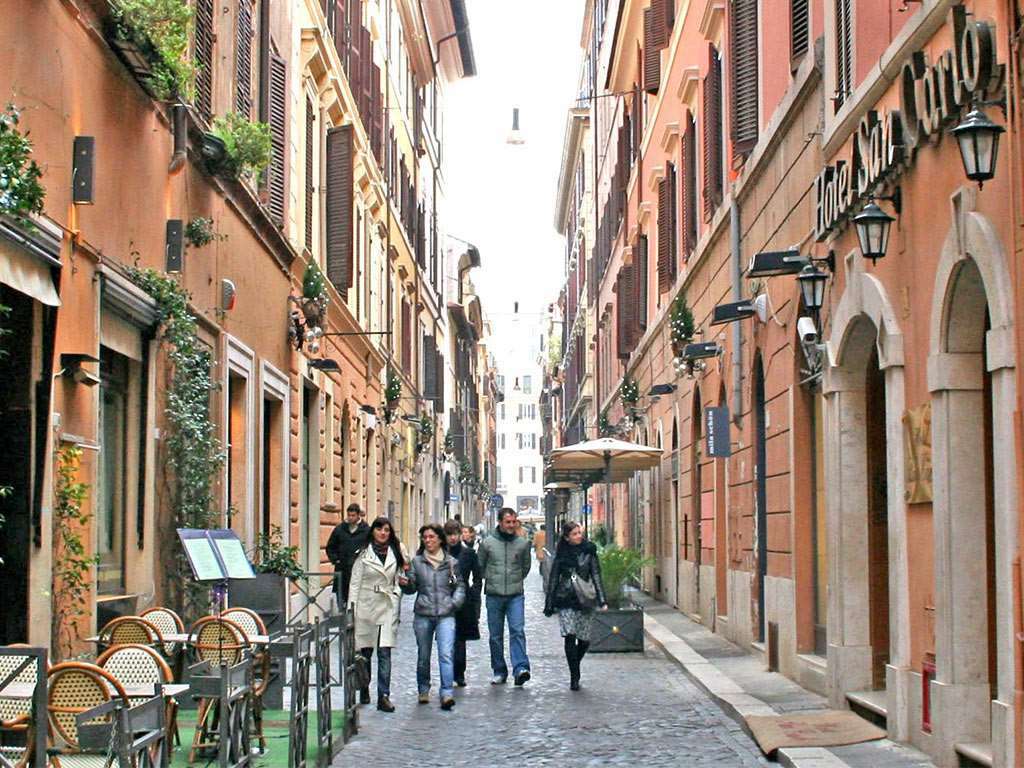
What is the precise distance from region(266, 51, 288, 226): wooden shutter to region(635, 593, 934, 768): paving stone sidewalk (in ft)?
23.2

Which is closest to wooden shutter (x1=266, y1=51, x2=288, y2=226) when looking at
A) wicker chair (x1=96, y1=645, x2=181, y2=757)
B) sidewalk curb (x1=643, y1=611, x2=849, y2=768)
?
sidewalk curb (x1=643, y1=611, x2=849, y2=768)

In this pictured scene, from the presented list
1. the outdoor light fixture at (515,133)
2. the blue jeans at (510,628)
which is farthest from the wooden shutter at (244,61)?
the outdoor light fixture at (515,133)

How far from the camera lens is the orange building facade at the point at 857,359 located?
9320mm

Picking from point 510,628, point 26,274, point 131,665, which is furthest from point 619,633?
point 131,665

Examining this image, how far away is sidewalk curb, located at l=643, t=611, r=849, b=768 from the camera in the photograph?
1039 cm

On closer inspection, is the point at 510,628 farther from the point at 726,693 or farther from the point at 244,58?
the point at 244,58

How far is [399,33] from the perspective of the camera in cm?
3881

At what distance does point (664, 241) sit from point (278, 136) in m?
9.30

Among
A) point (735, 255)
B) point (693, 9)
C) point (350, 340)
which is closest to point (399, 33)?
point (350, 340)

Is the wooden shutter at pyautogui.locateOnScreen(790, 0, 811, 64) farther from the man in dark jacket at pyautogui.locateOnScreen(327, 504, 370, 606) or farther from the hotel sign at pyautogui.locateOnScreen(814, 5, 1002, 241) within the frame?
the man in dark jacket at pyautogui.locateOnScreen(327, 504, 370, 606)

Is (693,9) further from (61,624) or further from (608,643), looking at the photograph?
(61,624)

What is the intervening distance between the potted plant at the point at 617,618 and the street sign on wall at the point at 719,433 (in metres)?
1.76

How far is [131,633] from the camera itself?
1027 centimetres

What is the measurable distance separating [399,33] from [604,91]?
6979 mm
